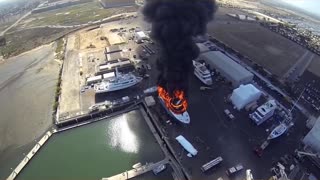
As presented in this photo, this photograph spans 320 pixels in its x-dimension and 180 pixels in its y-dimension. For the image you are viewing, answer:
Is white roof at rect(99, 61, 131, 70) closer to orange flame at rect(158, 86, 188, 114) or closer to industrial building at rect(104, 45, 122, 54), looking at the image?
industrial building at rect(104, 45, 122, 54)

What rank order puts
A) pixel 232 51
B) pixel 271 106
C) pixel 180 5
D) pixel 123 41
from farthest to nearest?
pixel 123 41 < pixel 232 51 < pixel 271 106 < pixel 180 5

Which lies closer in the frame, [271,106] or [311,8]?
[271,106]

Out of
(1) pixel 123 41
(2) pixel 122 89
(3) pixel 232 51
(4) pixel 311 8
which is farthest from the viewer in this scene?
(4) pixel 311 8

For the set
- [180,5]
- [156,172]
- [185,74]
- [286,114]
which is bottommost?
[156,172]

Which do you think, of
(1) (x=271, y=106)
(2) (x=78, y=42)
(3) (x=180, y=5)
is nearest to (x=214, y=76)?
(1) (x=271, y=106)

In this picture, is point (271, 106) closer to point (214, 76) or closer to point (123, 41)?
point (214, 76)

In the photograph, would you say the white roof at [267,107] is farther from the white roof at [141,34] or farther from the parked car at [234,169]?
the white roof at [141,34]

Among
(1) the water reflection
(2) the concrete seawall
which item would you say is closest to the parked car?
(1) the water reflection
